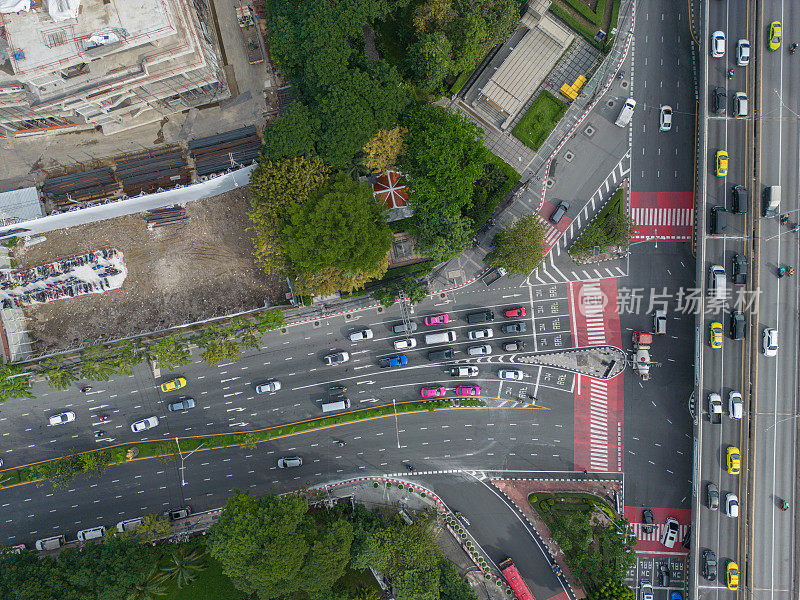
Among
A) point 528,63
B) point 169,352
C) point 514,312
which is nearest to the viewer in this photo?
point 169,352

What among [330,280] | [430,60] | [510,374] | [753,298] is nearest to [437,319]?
[510,374]

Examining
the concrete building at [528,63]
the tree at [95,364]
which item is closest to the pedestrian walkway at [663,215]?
the concrete building at [528,63]

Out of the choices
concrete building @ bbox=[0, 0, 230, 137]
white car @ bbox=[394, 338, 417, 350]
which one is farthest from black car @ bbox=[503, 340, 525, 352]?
concrete building @ bbox=[0, 0, 230, 137]

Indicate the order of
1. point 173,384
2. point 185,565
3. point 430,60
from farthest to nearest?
point 173,384, point 185,565, point 430,60

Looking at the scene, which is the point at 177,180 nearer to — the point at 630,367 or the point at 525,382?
the point at 525,382

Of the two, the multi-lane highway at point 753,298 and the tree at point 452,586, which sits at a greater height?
the multi-lane highway at point 753,298

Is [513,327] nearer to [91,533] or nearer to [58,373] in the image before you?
[58,373]

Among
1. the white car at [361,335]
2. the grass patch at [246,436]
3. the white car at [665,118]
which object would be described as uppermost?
the white car at [665,118]

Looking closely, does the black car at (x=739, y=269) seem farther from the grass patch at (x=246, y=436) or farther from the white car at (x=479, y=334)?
the grass patch at (x=246, y=436)
